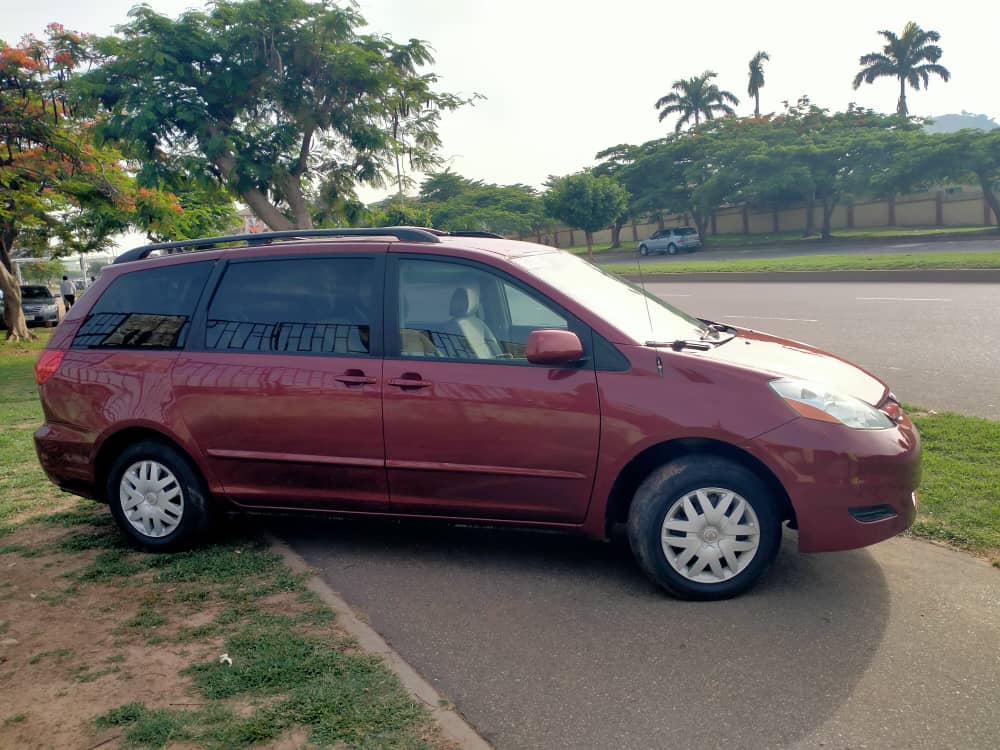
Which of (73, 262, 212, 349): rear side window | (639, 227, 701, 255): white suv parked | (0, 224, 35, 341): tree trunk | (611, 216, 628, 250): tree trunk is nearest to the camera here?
(73, 262, 212, 349): rear side window

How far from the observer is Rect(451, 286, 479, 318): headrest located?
15.3 ft

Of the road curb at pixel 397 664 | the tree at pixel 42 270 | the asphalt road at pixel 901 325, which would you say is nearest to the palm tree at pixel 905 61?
the asphalt road at pixel 901 325

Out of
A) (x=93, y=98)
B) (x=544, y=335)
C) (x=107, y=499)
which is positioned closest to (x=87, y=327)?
(x=107, y=499)

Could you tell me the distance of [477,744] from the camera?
2977mm

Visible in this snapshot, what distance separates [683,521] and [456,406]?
3.99ft

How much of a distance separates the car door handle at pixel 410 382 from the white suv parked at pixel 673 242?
133 ft

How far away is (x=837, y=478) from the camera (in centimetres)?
396

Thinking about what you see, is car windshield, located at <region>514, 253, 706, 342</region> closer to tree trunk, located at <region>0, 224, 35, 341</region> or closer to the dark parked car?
tree trunk, located at <region>0, 224, 35, 341</region>

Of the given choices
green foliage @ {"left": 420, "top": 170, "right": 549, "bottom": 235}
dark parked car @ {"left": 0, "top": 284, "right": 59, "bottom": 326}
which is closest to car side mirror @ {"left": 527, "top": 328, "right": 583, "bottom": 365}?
dark parked car @ {"left": 0, "top": 284, "right": 59, "bottom": 326}

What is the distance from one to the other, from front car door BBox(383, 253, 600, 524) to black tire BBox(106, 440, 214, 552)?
1204 mm

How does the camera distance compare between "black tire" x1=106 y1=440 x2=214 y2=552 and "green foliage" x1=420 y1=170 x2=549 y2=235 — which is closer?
"black tire" x1=106 y1=440 x2=214 y2=552

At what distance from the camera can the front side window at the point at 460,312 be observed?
454 cm

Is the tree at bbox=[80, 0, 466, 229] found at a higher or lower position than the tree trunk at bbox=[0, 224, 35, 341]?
higher

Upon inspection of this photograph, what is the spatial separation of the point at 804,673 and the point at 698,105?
229 feet
